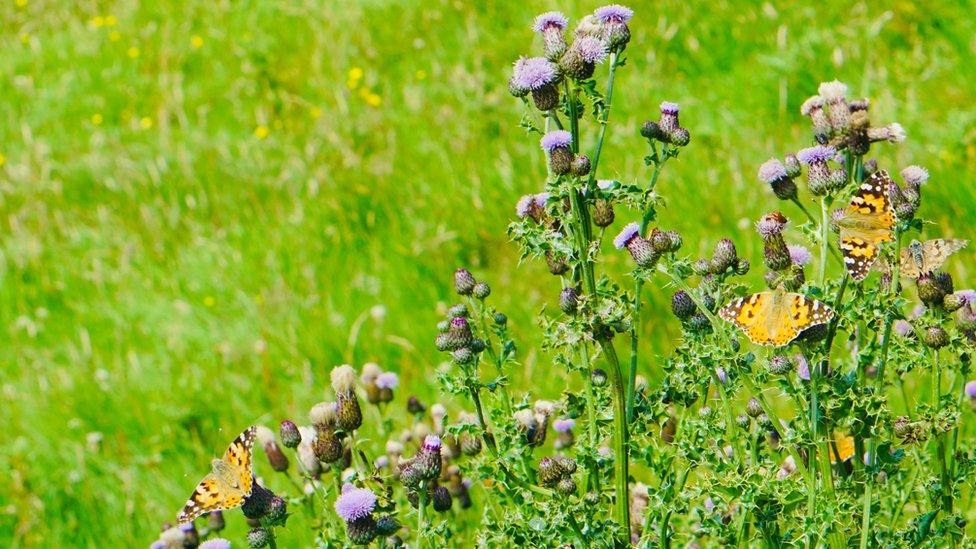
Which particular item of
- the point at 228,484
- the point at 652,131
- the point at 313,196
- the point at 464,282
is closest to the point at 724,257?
the point at 652,131

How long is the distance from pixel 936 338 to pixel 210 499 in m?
1.76

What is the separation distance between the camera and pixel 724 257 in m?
2.36

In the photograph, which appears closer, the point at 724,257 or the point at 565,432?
the point at 724,257

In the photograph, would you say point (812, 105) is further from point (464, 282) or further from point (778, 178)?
point (464, 282)

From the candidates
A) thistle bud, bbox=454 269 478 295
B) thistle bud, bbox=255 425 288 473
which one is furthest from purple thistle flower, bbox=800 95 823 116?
thistle bud, bbox=255 425 288 473

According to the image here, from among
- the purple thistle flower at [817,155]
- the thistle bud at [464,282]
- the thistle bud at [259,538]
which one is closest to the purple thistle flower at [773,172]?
the purple thistle flower at [817,155]

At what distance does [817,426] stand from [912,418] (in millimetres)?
428

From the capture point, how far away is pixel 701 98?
568cm

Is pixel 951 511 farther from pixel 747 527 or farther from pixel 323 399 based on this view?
pixel 323 399

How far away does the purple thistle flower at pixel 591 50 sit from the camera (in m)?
2.23

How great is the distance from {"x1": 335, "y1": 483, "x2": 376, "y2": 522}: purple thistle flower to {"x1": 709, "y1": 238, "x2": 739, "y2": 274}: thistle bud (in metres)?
0.91

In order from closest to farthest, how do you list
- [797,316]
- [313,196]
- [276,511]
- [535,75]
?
[797,316], [535,75], [276,511], [313,196]

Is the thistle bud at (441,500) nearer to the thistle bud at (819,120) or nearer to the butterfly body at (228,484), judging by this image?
the butterfly body at (228,484)

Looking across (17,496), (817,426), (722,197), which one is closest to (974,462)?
(817,426)
